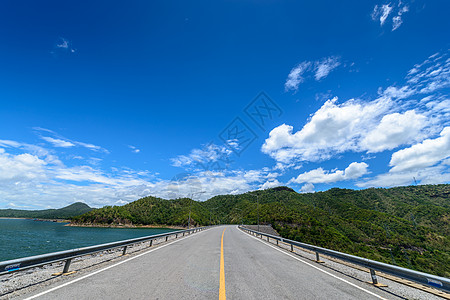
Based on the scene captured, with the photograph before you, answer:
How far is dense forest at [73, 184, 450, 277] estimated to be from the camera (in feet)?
213

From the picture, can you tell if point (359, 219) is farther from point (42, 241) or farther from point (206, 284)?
point (42, 241)

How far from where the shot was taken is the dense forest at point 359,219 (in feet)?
213

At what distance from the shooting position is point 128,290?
4.69 m

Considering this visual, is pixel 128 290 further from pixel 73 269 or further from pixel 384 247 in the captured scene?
pixel 384 247

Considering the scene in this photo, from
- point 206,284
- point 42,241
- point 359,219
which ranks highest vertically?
point 359,219

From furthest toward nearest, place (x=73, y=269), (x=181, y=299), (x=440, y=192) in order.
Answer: (x=440, y=192) < (x=73, y=269) < (x=181, y=299)

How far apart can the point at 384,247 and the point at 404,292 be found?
329 ft

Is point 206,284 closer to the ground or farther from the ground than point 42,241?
farther from the ground

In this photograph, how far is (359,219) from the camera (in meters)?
108

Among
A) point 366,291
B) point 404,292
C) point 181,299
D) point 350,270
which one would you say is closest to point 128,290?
point 181,299

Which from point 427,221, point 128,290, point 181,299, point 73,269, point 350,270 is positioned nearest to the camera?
point 181,299

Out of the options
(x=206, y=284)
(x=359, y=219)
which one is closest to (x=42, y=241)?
(x=206, y=284)

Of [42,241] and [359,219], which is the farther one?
[359,219]

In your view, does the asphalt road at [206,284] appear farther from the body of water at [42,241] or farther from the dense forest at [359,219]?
the body of water at [42,241]
